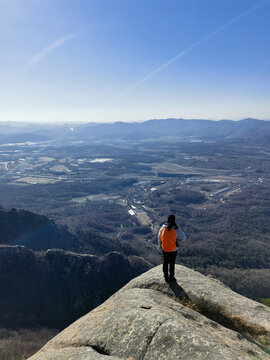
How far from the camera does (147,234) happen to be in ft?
461

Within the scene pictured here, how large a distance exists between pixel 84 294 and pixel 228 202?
162036mm

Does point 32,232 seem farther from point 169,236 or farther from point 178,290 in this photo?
point 169,236

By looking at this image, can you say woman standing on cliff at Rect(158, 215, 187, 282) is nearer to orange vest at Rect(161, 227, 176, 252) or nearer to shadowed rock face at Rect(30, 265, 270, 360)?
orange vest at Rect(161, 227, 176, 252)

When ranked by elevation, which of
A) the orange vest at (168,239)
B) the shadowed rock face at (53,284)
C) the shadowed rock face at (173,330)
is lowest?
the shadowed rock face at (53,284)

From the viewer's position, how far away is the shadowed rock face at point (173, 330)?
346 inches

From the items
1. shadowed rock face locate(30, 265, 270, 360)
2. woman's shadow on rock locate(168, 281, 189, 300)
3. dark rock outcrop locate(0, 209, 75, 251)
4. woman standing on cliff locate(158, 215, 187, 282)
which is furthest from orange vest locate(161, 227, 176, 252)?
dark rock outcrop locate(0, 209, 75, 251)

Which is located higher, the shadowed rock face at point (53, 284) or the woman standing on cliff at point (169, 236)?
the woman standing on cliff at point (169, 236)

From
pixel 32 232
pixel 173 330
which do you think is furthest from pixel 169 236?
pixel 32 232

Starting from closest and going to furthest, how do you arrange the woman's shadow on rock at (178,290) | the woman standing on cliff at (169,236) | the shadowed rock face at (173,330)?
the shadowed rock face at (173,330)
the woman's shadow on rock at (178,290)
the woman standing on cliff at (169,236)

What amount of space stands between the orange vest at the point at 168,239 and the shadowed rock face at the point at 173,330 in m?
2.41

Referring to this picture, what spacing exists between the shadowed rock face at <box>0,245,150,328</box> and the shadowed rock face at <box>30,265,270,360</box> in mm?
45815

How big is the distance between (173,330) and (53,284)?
56.0 m

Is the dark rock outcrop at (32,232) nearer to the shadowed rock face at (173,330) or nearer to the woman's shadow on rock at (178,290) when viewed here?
the woman's shadow on rock at (178,290)

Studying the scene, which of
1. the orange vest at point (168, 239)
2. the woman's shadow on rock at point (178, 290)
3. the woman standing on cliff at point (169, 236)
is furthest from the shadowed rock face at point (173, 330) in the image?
the orange vest at point (168, 239)
